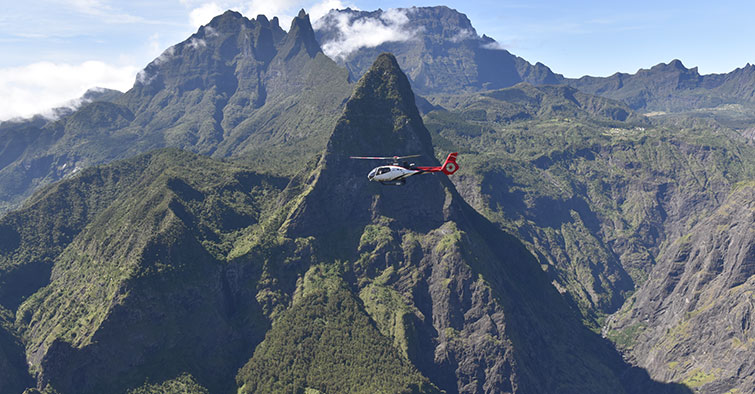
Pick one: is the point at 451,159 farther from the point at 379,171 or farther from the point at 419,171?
the point at 379,171

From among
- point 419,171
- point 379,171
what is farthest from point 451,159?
point 379,171
